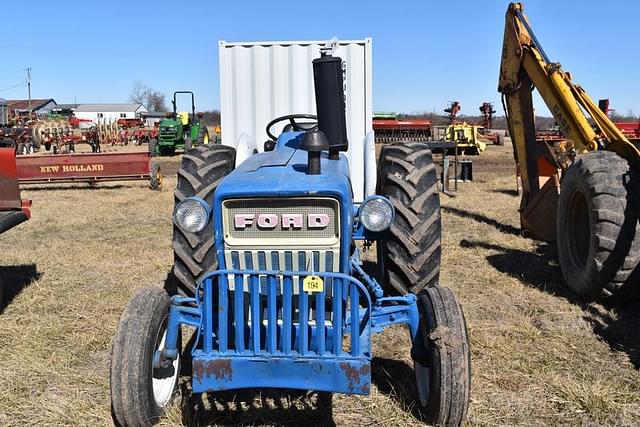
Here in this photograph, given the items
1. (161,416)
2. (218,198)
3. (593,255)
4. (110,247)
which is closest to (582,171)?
(593,255)

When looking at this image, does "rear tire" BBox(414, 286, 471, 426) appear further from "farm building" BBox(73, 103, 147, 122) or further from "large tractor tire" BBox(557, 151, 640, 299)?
"farm building" BBox(73, 103, 147, 122)

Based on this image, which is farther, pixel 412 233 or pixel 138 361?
pixel 412 233

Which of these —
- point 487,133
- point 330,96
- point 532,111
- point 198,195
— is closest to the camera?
point 330,96

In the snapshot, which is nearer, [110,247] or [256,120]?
[256,120]

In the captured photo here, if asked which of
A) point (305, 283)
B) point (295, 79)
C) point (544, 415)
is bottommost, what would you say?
point (544, 415)

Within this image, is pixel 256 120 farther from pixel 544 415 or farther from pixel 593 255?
pixel 544 415

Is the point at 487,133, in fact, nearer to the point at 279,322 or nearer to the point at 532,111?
the point at 532,111

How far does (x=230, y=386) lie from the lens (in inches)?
122

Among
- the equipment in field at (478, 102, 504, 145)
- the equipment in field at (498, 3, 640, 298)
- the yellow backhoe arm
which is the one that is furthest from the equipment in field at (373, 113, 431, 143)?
the yellow backhoe arm

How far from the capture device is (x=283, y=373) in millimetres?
3086

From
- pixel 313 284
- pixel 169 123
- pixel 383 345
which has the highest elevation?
pixel 169 123

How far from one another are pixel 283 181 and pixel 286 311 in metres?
0.69

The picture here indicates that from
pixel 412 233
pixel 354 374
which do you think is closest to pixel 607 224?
pixel 412 233

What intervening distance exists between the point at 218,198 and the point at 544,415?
7.26 feet
